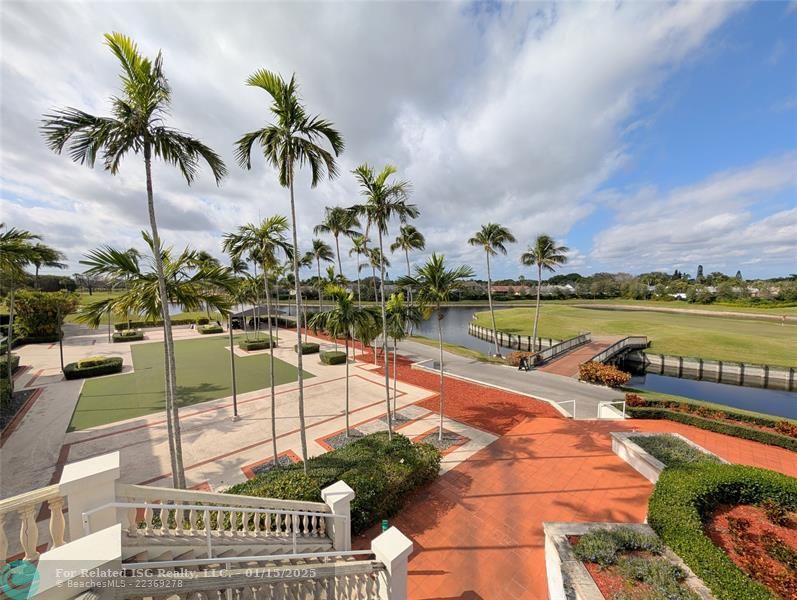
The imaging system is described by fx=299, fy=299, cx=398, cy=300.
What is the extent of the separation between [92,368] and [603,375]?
34.0 meters

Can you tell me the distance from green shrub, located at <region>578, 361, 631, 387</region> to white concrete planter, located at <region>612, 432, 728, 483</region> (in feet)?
28.6

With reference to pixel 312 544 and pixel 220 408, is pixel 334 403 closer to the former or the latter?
pixel 220 408

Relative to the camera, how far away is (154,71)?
654 centimetres

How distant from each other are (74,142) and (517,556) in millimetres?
12991

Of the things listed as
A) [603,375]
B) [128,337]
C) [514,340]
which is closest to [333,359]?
[603,375]

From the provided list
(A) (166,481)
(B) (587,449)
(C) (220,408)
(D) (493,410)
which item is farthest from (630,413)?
(C) (220,408)

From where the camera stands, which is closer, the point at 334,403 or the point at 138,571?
the point at 138,571

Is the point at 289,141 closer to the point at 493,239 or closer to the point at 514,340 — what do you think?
the point at 493,239

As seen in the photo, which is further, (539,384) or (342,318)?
(539,384)

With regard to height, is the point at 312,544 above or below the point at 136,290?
below

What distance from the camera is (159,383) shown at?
19266mm

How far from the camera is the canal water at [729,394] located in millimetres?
22025

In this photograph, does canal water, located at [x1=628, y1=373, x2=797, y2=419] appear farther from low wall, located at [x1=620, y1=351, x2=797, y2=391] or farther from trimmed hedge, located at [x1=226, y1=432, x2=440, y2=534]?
trimmed hedge, located at [x1=226, y1=432, x2=440, y2=534]

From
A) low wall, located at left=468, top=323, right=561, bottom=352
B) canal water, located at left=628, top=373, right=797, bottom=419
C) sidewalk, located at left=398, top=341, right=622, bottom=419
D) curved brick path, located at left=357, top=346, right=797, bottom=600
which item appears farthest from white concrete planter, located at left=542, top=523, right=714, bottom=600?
low wall, located at left=468, top=323, right=561, bottom=352
